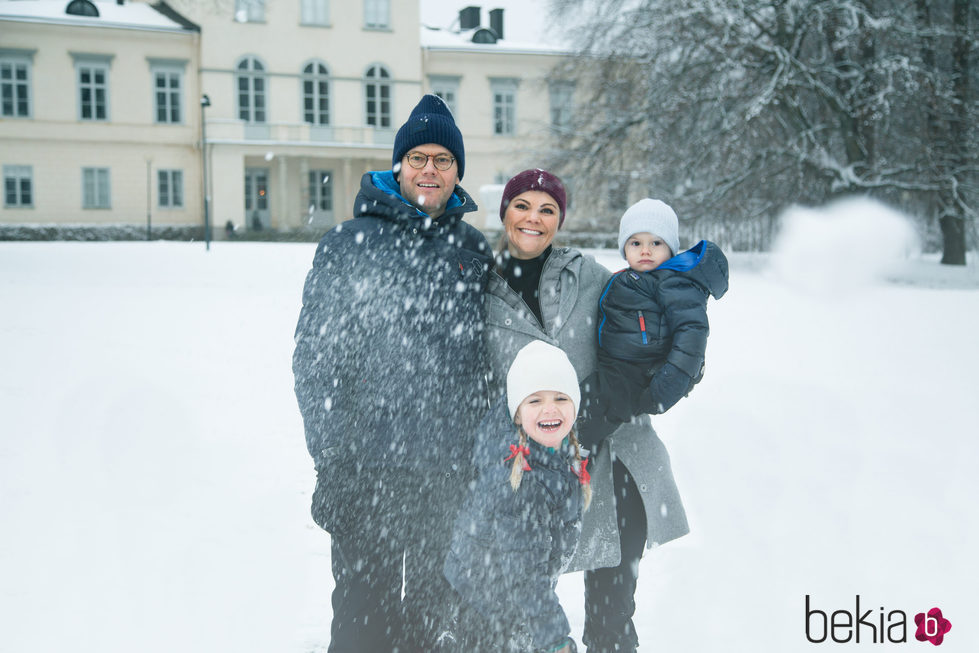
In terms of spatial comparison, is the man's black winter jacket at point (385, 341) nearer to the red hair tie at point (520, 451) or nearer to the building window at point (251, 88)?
the red hair tie at point (520, 451)

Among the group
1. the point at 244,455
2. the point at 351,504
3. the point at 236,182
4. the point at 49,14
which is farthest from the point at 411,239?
the point at 49,14

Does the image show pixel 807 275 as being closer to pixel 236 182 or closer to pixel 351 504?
pixel 351 504

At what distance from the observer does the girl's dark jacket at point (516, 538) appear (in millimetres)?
2650

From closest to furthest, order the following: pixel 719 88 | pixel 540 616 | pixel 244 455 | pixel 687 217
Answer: pixel 540 616, pixel 244 455, pixel 719 88, pixel 687 217

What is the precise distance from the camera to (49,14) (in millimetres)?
32062

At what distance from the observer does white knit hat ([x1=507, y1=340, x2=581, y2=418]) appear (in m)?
2.68

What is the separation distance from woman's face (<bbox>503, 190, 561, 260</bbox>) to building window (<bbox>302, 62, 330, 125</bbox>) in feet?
110

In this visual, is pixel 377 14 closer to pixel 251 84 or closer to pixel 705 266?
pixel 251 84

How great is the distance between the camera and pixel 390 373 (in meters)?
2.86

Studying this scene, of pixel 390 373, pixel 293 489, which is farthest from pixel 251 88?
pixel 390 373

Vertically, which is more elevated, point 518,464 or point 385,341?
point 385,341

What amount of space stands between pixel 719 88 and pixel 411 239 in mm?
15898

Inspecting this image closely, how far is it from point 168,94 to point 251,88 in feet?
10.8

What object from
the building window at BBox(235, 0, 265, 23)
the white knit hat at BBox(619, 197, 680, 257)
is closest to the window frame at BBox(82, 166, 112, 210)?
the building window at BBox(235, 0, 265, 23)
